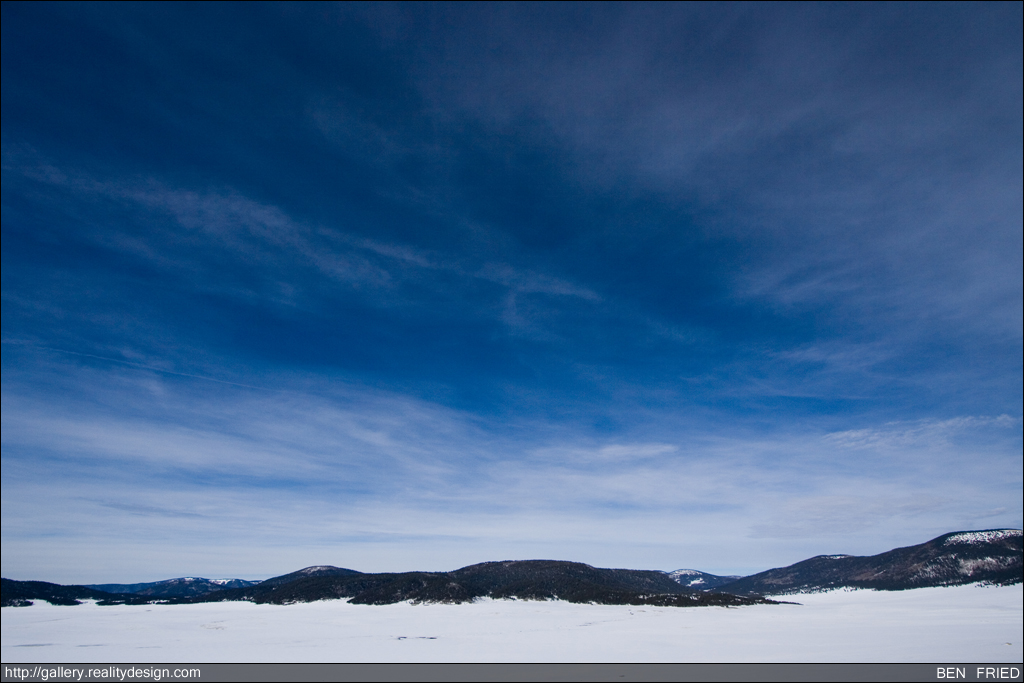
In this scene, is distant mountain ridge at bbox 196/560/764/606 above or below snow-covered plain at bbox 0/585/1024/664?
below

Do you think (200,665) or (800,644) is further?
(800,644)

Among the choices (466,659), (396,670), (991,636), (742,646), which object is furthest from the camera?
(991,636)


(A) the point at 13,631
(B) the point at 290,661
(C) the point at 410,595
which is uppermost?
(B) the point at 290,661

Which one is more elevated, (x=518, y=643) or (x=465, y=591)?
(x=518, y=643)

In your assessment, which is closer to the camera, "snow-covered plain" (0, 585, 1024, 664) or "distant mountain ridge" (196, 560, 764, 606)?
"snow-covered plain" (0, 585, 1024, 664)

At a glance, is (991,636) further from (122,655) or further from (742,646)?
(122,655)

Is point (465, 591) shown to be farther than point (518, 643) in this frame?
Yes

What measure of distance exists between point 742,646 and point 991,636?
31.2 metres

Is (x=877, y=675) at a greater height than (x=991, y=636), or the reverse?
(x=877, y=675)

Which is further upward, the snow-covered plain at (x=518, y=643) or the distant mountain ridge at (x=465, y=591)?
the snow-covered plain at (x=518, y=643)

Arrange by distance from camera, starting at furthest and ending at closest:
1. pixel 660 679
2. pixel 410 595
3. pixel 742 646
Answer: pixel 410 595, pixel 742 646, pixel 660 679

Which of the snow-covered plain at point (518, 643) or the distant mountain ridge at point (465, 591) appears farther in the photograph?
the distant mountain ridge at point (465, 591)

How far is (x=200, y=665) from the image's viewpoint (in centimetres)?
3778

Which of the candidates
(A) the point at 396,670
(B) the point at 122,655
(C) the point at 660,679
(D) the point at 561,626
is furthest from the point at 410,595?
(C) the point at 660,679
